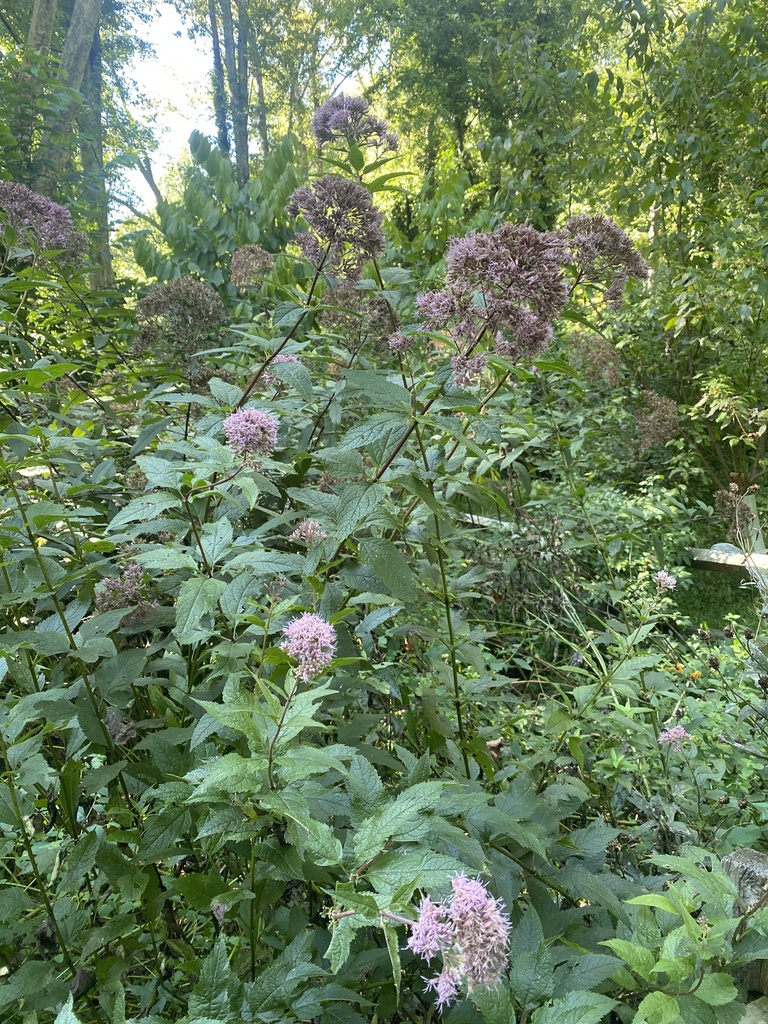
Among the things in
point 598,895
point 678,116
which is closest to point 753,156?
point 678,116

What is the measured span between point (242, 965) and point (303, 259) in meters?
1.11

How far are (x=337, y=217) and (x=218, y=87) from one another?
9219 millimetres

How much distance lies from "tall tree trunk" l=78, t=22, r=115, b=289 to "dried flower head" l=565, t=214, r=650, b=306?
6.91 ft

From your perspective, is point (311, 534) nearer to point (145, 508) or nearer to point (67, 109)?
point (145, 508)

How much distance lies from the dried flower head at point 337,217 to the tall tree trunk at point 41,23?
436 cm

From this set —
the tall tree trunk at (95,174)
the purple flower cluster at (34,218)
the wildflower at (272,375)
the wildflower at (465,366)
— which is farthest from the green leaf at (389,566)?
the tall tree trunk at (95,174)

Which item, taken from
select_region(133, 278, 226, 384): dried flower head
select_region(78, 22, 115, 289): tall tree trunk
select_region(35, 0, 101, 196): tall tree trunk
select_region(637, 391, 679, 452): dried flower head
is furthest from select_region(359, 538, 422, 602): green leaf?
select_region(35, 0, 101, 196): tall tree trunk

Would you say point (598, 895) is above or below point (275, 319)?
below

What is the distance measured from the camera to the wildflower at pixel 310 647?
583 millimetres

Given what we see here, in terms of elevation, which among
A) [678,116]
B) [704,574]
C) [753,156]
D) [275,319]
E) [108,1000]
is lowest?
[704,574]

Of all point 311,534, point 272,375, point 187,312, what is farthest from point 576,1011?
point 187,312

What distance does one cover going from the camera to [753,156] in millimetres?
3453

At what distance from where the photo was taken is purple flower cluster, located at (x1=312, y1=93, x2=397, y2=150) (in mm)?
1258

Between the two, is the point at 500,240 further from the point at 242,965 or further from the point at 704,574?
the point at 704,574
